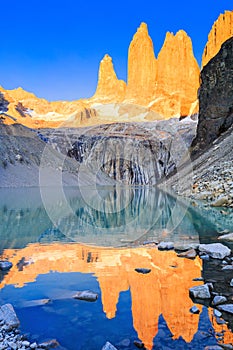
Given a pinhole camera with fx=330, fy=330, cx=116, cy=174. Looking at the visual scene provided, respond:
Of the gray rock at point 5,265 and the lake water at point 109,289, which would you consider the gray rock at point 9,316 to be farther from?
the gray rock at point 5,265

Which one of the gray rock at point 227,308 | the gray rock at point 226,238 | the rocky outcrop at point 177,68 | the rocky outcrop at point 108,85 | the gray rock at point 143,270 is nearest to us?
the gray rock at point 227,308

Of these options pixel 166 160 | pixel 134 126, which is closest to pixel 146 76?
pixel 134 126

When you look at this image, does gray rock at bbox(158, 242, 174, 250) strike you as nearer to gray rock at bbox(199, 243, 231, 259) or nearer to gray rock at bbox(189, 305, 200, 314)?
gray rock at bbox(199, 243, 231, 259)

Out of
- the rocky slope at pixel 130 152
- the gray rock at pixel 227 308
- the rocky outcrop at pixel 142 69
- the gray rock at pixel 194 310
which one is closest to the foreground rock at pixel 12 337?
the gray rock at pixel 194 310

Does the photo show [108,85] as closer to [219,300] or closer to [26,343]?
[219,300]

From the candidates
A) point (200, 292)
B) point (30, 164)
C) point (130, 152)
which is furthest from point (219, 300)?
point (130, 152)

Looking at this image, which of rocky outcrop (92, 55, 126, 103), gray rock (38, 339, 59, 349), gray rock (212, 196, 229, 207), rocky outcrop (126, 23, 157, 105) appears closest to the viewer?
gray rock (38, 339, 59, 349)

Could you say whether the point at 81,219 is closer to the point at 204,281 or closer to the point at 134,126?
the point at 204,281

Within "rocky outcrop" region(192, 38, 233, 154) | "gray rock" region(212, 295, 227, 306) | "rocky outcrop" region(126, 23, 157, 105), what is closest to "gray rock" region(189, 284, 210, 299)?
"gray rock" region(212, 295, 227, 306)
